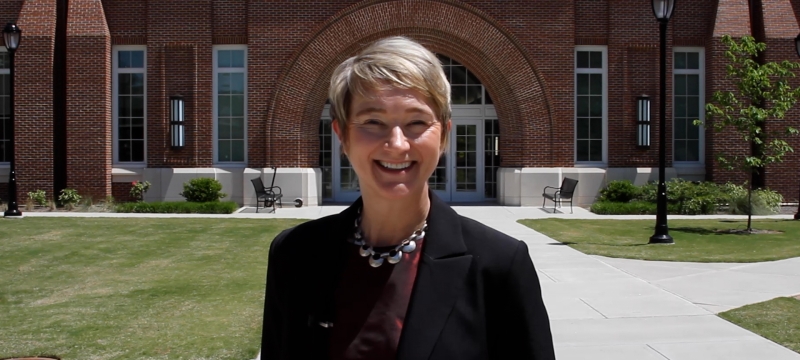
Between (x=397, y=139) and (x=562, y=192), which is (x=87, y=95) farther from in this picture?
(x=397, y=139)

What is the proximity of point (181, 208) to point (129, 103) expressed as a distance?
13.1 ft

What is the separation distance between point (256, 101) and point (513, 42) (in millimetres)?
6970

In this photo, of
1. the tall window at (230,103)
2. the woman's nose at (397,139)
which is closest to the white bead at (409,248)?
the woman's nose at (397,139)

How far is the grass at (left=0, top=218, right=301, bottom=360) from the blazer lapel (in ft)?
14.3

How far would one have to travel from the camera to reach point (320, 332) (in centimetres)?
226

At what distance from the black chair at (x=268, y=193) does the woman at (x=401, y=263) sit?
57.1 ft

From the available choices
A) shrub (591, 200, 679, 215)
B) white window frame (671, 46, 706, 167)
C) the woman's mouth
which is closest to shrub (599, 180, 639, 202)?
shrub (591, 200, 679, 215)

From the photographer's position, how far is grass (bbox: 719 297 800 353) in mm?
6883

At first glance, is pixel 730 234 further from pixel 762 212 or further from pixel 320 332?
pixel 320 332

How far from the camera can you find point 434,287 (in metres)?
2.17

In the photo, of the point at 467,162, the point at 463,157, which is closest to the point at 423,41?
the point at 463,157

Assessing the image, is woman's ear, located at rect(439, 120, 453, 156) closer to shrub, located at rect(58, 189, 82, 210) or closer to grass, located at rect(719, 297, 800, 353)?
grass, located at rect(719, 297, 800, 353)

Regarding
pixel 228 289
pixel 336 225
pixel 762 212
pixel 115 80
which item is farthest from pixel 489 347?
pixel 115 80

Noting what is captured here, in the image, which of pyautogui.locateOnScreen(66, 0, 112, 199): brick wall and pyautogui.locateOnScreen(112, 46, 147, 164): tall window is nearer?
pyautogui.locateOnScreen(66, 0, 112, 199): brick wall
